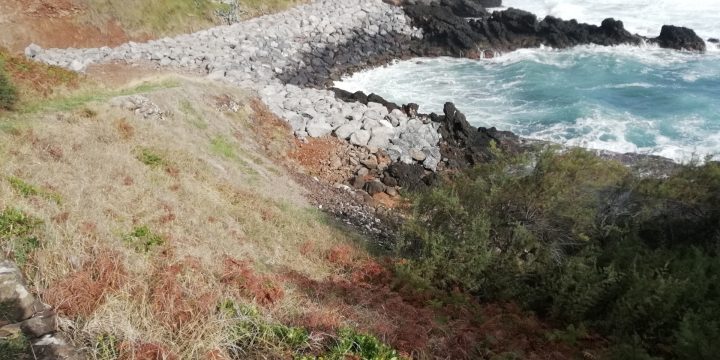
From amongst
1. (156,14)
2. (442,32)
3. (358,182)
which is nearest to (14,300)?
(358,182)

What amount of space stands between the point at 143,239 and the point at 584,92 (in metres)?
26.8

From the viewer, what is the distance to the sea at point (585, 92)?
23.5 metres

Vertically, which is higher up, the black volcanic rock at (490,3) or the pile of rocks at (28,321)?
the black volcanic rock at (490,3)

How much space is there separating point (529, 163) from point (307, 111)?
11.8 m

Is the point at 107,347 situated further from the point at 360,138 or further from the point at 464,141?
the point at 464,141

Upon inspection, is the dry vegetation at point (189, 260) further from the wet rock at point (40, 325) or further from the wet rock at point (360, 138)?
the wet rock at point (360, 138)

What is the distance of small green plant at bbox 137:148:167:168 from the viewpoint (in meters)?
11.6

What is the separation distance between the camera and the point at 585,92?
2883 centimetres

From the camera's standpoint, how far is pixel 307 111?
831 inches

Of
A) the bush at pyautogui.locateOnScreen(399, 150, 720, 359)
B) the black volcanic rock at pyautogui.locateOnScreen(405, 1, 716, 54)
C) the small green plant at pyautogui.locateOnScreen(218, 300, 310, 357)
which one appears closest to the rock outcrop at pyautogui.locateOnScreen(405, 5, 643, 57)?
the black volcanic rock at pyautogui.locateOnScreen(405, 1, 716, 54)

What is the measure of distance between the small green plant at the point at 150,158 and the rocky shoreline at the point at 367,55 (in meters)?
7.04

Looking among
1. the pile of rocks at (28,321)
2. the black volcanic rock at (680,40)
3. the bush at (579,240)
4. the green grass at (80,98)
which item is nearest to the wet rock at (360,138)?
the green grass at (80,98)

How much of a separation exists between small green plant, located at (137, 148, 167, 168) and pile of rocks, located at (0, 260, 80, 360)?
21.3 feet

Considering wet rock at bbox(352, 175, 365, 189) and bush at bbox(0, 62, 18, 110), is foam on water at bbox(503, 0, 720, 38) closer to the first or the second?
wet rock at bbox(352, 175, 365, 189)
